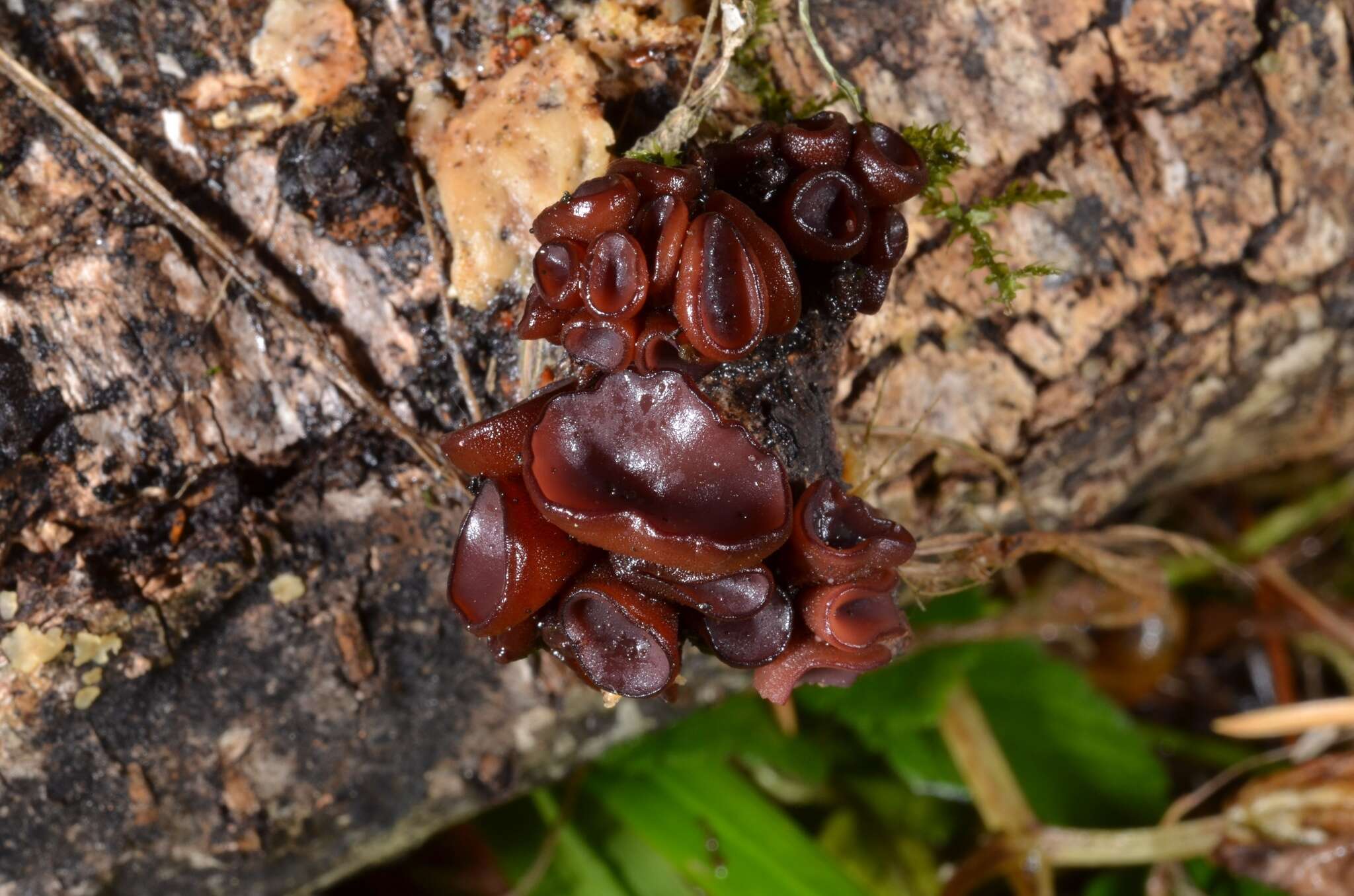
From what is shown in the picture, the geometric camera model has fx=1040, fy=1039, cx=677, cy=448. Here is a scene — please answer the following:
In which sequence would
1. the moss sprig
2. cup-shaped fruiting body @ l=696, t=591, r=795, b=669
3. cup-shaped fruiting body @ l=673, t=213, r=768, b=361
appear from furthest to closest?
the moss sprig
cup-shaped fruiting body @ l=696, t=591, r=795, b=669
cup-shaped fruiting body @ l=673, t=213, r=768, b=361

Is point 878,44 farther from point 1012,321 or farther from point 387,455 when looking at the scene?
point 387,455

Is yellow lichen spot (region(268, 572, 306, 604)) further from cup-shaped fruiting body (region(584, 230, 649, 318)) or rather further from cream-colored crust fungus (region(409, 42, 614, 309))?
cup-shaped fruiting body (region(584, 230, 649, 318))

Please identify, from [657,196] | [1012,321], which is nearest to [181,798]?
[657,196]

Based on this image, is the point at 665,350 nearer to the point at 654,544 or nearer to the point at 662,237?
the point at 662,237

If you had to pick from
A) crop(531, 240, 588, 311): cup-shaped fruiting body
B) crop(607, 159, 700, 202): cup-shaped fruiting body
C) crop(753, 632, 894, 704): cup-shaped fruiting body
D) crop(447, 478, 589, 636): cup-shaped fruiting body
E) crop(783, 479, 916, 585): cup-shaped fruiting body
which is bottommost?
crop(753, 632, 894, 704): cup-shaped fruiting body

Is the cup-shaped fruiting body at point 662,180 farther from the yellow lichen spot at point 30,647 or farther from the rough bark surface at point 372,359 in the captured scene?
the yellow lichen spot at point 30,647

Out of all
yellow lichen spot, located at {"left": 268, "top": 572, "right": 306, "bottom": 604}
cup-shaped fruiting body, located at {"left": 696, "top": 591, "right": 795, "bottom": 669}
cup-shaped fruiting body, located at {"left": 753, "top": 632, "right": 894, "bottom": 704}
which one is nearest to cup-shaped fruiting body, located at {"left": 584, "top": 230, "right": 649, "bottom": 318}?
cup-shaped fruiting body, located at {"left": 696, "top": 591, "right": 795, "bottom": 669}

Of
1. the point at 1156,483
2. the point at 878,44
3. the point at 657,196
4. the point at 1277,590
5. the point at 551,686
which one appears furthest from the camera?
the point at 1277,590
